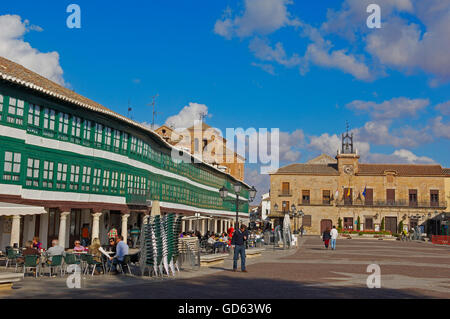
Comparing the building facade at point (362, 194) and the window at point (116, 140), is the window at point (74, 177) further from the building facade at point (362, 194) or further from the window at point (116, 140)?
the building facade at point (362, 194)

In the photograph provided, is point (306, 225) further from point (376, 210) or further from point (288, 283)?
point (288, 283)

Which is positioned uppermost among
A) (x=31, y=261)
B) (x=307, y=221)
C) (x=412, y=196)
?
(x=412, y=196)

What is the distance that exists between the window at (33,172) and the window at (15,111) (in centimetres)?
194

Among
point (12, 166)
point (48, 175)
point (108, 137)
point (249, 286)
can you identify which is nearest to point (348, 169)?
point (108, 137)

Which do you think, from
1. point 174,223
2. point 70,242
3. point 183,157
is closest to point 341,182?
point 183,157

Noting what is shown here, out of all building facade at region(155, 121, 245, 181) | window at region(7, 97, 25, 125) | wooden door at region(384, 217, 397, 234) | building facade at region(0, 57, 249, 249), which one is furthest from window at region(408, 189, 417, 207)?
window at region(7, 97, 25, 125)

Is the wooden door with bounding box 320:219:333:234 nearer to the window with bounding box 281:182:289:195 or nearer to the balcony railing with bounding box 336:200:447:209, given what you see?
the balcony railing with bounding box 336:200:447:209

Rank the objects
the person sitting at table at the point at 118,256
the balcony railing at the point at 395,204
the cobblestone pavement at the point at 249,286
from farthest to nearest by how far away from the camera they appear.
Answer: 1. the balcony railing at the point at 395,204
2. the person sitting at table at the point at 118,256
3. the cobblestone pavement at the point at 249,286

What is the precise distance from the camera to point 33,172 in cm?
2184

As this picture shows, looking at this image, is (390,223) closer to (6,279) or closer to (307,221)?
(307,221)

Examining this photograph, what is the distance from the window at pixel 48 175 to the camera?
22.6 meters

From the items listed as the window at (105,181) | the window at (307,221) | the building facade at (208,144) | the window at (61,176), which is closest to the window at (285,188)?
the window at (307,221)

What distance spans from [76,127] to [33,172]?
3968 mm

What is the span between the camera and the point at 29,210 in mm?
16547
